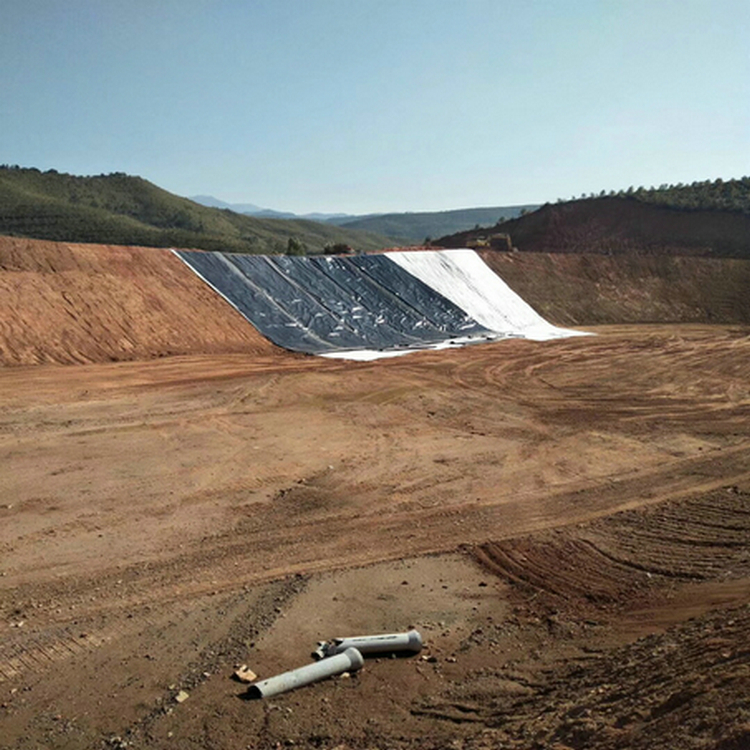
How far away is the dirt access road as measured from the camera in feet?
18.3

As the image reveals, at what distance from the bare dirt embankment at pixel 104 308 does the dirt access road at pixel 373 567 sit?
4.45m

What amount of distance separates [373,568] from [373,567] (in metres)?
0.03

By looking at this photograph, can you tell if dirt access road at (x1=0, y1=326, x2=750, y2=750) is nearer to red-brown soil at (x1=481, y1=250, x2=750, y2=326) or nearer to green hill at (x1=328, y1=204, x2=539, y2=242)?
red-brown soil at (x1=481, y1=250, x2=750, y2=326)

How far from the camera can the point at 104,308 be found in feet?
79.0

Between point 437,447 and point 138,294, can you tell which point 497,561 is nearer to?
point 437,447

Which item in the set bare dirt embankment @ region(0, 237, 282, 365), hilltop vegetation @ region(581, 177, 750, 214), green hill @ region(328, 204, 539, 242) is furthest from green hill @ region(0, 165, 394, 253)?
green hill @ region(328, 204, 539, 242)

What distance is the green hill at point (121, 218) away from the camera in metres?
57.6

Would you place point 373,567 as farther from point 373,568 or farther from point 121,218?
point 121,218

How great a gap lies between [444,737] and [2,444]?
36.1 ft

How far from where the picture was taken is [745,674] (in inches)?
183

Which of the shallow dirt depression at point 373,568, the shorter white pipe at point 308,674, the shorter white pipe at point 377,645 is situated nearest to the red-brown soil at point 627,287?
the shallow dirt depression at point 373,568

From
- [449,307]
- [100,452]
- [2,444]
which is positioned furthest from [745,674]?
[449,307]

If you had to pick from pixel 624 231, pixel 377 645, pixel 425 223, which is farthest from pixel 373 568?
pixel 425 223

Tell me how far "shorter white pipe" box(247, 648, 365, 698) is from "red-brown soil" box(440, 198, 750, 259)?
44.5m
